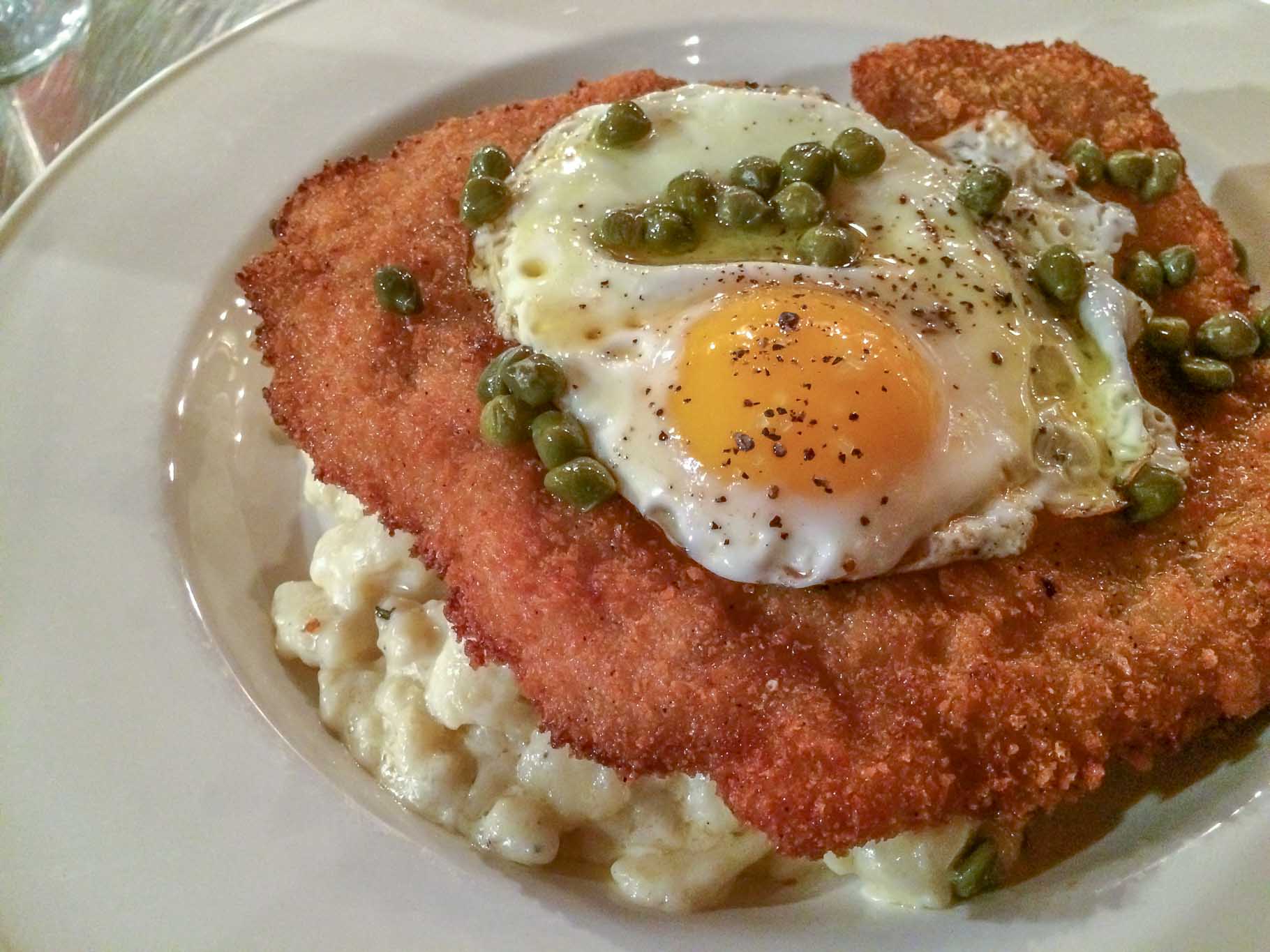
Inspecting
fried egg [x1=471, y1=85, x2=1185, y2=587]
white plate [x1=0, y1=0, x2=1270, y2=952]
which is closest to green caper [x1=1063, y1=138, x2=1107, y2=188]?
fried egg [x1=471, y1=85, x2=1185, y2=587]

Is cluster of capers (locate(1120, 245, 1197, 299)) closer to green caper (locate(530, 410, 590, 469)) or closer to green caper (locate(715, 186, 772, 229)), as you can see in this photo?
green caper (locate(715, 186, 772, 229))

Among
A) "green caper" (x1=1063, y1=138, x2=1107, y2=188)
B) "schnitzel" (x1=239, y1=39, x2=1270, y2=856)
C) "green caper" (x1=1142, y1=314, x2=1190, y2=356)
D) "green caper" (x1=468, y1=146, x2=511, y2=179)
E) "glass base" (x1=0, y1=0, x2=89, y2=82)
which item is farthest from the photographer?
"glass base" (x1=0, y1=0, x2=89, y2=82)

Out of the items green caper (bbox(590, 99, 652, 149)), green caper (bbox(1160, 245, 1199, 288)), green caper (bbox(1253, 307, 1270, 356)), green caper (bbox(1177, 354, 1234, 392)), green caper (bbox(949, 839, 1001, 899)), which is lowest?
green caper (bbox(949, 839, 1001, 899))

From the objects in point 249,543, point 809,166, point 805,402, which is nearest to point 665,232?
point 809,166

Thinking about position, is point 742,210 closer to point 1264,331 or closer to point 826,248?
point 826,248

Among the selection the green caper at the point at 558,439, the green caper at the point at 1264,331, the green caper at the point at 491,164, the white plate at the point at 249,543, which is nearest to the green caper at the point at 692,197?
the green caper at the point at 491,164

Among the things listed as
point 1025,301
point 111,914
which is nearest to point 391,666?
point 111,914
